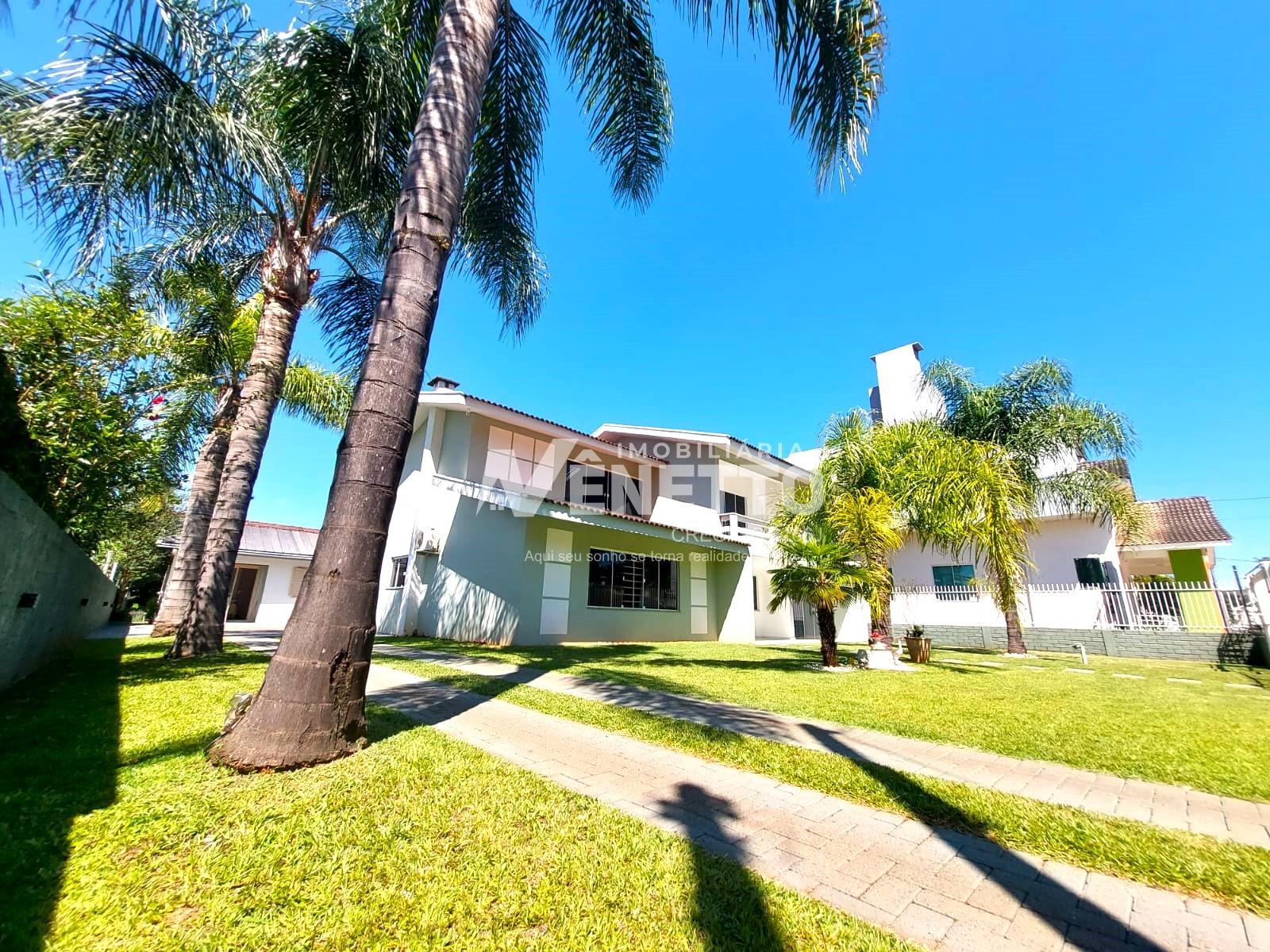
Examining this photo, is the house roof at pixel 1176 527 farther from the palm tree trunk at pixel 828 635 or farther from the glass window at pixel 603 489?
the glass window at pixel 603 489

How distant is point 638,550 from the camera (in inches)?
577

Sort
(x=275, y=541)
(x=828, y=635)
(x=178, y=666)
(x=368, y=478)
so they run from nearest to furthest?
(x=368, y=478), (x=178, y=666), (x=828, y=635), (x=275, y=541)

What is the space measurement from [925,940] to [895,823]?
1121 mm

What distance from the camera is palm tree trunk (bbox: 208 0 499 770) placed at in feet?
10.7

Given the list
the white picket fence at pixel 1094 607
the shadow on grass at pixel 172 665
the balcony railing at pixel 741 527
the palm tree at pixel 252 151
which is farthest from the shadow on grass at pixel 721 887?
the white picket fence at pixel 1094 607

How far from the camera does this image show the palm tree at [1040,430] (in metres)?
13.0

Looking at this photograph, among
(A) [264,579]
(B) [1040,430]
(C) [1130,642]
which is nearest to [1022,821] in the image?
(B) [1040,430]

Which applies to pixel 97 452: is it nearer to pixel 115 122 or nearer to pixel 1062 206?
pixel 115 122

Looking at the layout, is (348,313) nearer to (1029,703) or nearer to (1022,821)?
(1022,821)

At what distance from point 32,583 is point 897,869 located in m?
8.34

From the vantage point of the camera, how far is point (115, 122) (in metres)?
5.51

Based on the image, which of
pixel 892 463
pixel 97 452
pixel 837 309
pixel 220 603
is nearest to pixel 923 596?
pixel 892 463

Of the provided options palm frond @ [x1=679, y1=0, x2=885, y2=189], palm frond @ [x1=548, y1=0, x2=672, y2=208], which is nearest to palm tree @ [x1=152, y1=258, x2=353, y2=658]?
palm frond @ [x1=548, y1=0, x2=672, y2=208]

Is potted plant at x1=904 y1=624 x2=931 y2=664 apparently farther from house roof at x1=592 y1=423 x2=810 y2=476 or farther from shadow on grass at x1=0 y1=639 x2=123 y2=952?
shadow on grass at x1=0 y1=639 x2=123 y2=952
